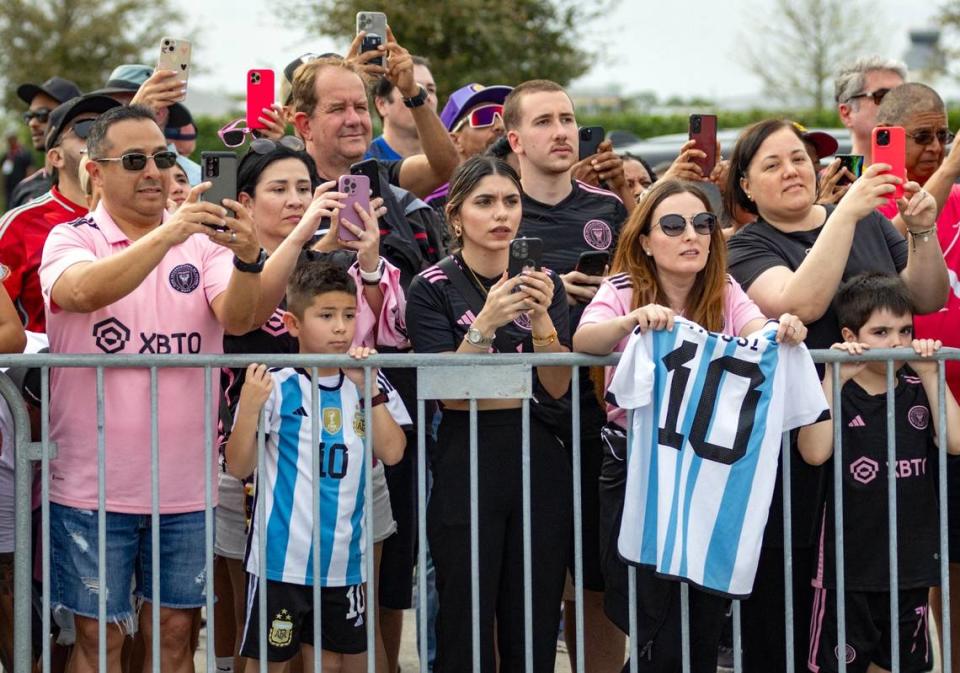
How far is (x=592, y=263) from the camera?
17.6ft

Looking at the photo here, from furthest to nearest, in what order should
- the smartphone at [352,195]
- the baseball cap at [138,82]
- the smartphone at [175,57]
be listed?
the baseball cap at [138,82], the smartphone at [175,57], the smartphone at [352,195]

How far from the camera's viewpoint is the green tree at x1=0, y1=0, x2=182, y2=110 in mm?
38719

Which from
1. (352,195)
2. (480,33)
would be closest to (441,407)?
(352,195)

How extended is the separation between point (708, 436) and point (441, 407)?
0.96 m

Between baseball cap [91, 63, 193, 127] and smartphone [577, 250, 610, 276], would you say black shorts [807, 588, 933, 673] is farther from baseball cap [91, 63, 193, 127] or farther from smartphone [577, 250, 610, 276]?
baseball cap [91, 63, 193, 127]

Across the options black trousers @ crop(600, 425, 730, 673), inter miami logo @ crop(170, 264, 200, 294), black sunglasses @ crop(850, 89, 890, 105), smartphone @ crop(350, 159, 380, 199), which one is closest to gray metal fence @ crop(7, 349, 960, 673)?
black trousers @ crop(600, 425, 730, 673)

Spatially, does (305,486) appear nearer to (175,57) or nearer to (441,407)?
(441,407)

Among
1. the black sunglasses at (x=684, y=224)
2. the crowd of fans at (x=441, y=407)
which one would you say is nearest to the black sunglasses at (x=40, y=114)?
the crowd of fans at (x=441, y=407)

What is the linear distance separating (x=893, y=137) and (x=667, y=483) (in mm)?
1504

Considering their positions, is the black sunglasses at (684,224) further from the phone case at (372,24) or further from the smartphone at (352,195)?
the phone case at (372,24)

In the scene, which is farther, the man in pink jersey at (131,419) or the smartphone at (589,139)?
the smartphone at (589,139)

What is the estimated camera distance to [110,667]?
4781 mm

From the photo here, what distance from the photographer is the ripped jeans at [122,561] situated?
186 inches

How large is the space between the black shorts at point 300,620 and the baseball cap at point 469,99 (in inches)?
122
